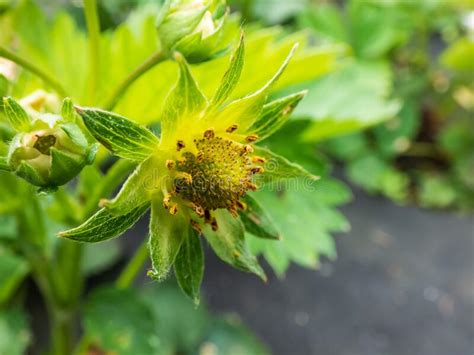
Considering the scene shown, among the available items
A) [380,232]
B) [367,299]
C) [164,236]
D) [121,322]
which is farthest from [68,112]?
[380,232]

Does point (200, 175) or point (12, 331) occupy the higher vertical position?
point (200, 175)

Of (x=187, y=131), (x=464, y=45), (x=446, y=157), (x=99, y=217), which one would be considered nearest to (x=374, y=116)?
(x=187, y=131)

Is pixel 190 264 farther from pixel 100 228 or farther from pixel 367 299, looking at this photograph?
pixel 367 299

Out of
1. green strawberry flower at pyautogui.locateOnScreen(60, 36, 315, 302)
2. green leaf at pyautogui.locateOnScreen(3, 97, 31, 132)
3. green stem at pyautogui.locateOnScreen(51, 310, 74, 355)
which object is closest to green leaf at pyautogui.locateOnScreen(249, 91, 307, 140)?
green strawberry flower at pyautogui.locateOnScreen(60, 36, 315, 302)

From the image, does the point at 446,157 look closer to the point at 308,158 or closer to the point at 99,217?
the point at 308,158

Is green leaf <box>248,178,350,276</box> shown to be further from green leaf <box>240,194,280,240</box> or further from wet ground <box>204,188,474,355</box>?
wet ground <box>204,188,474,355</box>

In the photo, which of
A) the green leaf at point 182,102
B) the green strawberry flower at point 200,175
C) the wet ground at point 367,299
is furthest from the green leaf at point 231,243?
the wet ground at point 367,299
